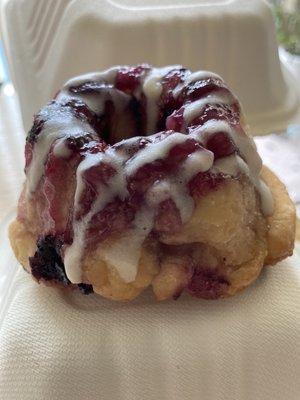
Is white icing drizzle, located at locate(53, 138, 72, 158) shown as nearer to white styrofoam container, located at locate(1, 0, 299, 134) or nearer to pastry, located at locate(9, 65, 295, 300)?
pastry, located at locate(9, 65, 295, 300)

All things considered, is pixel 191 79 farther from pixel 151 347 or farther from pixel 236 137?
pixel 151 347

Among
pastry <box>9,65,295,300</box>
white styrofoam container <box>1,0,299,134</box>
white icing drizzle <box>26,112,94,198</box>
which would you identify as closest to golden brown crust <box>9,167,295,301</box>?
pastry <box>9,65,295,300</box>

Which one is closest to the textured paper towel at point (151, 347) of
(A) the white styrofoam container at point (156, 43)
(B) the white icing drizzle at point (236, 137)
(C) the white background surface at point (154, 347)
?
(C) the white background surface at point (154, 347)

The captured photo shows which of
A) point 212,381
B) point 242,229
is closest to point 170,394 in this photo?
point 212,381

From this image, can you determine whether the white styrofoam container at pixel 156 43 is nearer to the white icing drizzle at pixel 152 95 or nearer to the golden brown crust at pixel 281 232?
the white icing drizzle at pixel 152 95

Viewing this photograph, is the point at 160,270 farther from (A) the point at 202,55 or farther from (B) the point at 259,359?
(A) the point at 202,55
